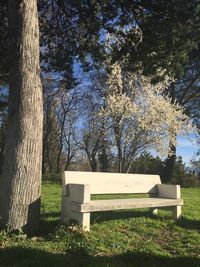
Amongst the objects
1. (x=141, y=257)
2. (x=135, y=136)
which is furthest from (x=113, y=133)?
(x=141, y=257)

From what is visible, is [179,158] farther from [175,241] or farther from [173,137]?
[175,241]

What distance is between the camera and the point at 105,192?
8.57 metres

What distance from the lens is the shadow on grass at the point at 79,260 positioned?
5562 millimetres

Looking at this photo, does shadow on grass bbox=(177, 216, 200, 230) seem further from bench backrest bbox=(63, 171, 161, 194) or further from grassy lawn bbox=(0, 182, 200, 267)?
bench backrest bbox=(63, 171, 161, 194)

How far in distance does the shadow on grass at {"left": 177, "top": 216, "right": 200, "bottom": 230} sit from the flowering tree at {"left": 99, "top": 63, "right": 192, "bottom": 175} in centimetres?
1404

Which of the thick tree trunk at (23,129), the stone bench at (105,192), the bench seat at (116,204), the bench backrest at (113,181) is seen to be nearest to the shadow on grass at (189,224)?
the stone bench at (105,192)

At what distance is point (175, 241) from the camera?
750 centimetres

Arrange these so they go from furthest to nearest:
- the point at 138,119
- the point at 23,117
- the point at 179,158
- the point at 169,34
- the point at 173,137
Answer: the point at 179,158, the point at 173,137, the point at 138,119, the point at 169,34, the point at 23,117

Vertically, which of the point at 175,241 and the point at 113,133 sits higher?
the point at 113,133

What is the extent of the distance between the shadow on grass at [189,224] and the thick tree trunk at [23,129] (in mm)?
3264

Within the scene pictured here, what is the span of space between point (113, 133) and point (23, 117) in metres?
18.4

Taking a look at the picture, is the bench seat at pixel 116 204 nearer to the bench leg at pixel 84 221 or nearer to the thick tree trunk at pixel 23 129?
the bench leg at pixel 84 221

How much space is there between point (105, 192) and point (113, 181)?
34 centimetres

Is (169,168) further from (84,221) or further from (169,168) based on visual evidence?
(84,221)
